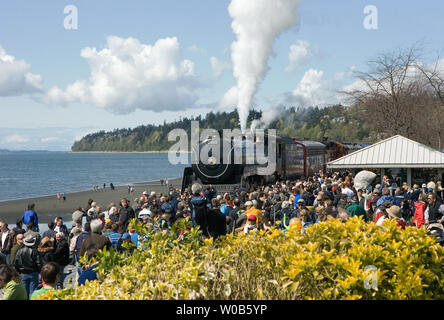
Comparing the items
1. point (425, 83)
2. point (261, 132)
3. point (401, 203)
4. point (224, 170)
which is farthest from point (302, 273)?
point (425, 83)

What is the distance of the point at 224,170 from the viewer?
22.5m

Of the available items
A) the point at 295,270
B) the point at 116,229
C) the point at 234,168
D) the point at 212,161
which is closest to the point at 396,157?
the point at 234,168

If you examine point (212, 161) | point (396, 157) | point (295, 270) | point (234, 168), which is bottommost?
point (295, 270)

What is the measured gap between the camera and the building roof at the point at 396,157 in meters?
19.0

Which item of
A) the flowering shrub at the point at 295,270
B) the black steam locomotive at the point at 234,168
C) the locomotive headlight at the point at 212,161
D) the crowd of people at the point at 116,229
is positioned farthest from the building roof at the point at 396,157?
the flowering shrub at the point at 295,270

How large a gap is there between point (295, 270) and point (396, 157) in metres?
16.5

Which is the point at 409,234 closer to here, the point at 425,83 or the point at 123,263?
the point at 123,263

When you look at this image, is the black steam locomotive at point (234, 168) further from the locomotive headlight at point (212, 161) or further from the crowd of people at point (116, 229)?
the crowd of people at point (116, 229)

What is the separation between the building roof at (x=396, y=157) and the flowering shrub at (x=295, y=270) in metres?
14.7

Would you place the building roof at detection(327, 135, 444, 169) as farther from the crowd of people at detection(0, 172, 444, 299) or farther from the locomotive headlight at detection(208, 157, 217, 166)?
the locomotive headlight at detection(208, 157, 217, 166)

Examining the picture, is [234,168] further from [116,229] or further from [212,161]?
[116,229]

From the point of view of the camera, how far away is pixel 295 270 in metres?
4.18
